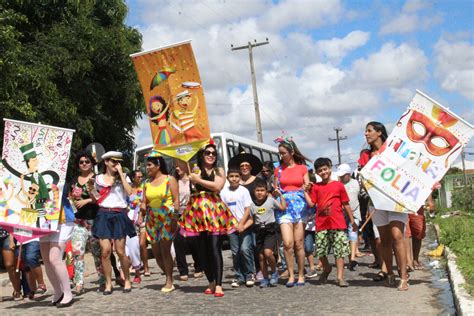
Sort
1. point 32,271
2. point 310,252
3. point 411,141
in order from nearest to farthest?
1. point 411,141
2. point 32,271
3. point 310,252

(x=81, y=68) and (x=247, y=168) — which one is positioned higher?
(x=81, y=68)

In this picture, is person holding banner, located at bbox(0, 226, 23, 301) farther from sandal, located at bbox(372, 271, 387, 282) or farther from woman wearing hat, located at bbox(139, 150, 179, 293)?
sandal, located at bbox(372, 271, 387, 282)

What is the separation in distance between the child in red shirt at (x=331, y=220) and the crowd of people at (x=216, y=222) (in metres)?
0.01

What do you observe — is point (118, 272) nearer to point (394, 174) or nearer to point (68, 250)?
point (68, 250)

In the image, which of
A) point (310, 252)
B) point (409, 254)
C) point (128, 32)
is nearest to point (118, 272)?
point (310, 252)

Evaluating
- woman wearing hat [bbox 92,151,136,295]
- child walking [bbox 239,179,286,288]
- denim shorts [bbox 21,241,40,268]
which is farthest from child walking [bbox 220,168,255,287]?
denim shorts [bbox 21,241,40,268]

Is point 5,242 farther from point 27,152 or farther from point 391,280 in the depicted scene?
point 391,280

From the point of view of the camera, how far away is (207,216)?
850 centimetres

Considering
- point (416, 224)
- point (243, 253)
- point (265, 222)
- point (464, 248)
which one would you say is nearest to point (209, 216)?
point (243, 253)

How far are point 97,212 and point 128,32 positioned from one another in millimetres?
16524

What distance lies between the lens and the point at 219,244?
8555 millimetres

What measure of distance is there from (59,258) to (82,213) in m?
1.04

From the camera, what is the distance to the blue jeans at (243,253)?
918 centimetres

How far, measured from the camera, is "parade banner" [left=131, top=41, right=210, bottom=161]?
8375mm
